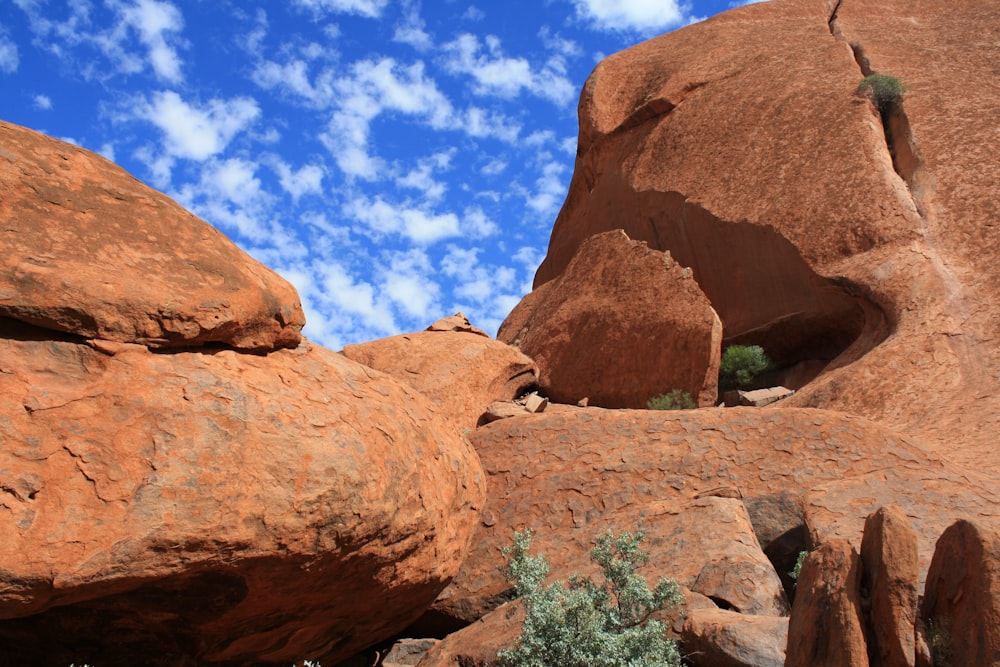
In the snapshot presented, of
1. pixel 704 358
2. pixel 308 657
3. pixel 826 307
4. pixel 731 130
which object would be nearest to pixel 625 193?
pixel 731 130

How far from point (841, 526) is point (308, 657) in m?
3.32

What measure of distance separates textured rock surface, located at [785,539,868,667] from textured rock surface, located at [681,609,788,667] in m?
0.31

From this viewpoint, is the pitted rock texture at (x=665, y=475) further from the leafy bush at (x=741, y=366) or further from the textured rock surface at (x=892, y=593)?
the leafy bush at (x=741, y=366)

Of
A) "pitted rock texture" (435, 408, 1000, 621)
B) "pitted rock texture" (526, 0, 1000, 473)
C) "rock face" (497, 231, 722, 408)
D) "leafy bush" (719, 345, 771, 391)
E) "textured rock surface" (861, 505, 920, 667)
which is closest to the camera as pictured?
"textured rock surface" (861, 505, 920, 667)

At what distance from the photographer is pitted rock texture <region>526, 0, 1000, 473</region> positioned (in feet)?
35.2

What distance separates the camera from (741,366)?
13.4 metres

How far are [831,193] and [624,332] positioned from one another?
3624 millimetres

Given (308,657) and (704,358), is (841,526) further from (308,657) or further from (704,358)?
(704,358)

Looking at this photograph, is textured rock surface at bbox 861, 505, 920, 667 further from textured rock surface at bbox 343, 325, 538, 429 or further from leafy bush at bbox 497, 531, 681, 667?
textured rock surface at bbox 343, 325, 538, 429

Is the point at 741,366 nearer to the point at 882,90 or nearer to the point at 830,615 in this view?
the point at 882,90

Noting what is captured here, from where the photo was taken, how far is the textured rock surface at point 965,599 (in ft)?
11.3

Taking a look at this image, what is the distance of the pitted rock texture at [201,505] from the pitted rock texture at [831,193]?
206 inches

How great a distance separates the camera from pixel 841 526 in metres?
5.84

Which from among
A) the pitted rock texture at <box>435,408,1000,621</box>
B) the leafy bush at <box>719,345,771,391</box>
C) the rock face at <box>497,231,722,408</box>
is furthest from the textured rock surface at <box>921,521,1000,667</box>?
the leafy bush at <box>719,345,771,391</box>
